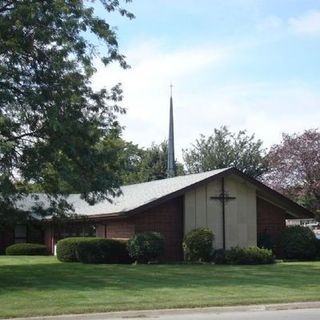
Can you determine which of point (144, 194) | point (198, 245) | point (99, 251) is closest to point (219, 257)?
point (198, 245)

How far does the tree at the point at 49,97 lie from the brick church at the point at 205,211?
7181 millimetres

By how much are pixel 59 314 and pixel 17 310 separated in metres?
1.07

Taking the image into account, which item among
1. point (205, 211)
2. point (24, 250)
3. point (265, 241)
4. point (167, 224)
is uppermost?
point (205, 211)

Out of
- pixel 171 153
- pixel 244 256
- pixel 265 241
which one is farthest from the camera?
pixel 171 153

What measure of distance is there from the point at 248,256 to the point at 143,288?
1204cm

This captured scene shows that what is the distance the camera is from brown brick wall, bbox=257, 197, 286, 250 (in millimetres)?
34125

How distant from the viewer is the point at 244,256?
29.1 metres

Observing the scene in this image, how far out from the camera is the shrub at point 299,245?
3203 cm

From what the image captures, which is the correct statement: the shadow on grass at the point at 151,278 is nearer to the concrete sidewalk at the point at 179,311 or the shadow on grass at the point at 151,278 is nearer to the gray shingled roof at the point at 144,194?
the concrete sidewalk at the point at 179,311

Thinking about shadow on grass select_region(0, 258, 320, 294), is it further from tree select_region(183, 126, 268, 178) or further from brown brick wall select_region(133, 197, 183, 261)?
tree select_region(183, 126, 268, 178)

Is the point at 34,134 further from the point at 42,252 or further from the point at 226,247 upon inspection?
the point at 42,252

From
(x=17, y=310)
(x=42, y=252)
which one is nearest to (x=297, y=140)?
(x=42, y=252)

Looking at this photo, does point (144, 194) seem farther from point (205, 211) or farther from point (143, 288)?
point (143, 288)

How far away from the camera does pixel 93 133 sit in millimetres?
23344
